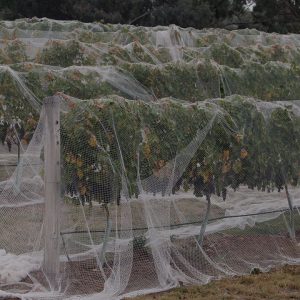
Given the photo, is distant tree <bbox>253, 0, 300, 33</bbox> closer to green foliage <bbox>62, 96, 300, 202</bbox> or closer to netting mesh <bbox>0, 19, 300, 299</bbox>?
netting mesh <bbox>0, 19, 300, 299</bbox>

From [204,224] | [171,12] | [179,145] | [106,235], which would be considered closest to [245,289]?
[204,224]

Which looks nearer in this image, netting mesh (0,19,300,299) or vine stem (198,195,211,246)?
netting mesh (0,19,300,299)

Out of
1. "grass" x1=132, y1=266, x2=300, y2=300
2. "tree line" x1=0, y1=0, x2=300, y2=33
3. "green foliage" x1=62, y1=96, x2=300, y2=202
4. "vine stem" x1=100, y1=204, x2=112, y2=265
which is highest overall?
"tree line" x1=0, y1=0, x2=300, y2=33

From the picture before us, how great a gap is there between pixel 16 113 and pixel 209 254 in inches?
89.7

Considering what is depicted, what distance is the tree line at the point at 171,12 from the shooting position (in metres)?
19.2

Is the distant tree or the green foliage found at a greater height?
the distant tree

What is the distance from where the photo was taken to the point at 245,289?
4773mm

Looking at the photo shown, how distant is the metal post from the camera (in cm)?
457

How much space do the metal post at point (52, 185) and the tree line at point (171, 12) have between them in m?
13.6

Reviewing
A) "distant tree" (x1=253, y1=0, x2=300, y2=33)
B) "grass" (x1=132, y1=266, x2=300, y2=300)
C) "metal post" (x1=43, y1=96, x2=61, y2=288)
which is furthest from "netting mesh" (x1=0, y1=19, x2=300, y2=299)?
"distant tree" (x1=253, y1=0, x2=300, y2=33)

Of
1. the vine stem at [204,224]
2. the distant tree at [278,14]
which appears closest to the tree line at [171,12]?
the distant tree at [278,14]

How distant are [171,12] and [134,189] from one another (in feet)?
49.2

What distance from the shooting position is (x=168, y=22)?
63.0 ft

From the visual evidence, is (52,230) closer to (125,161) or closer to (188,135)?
(125,161)
